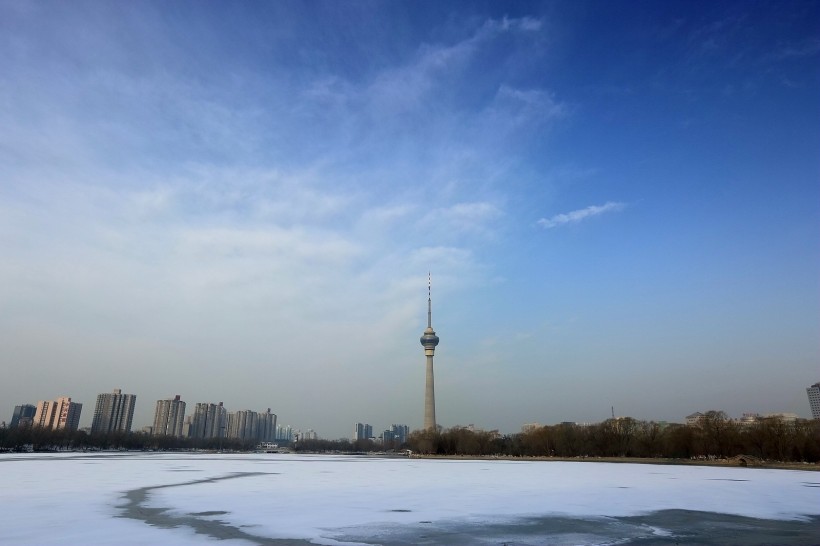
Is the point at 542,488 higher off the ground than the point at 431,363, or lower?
lower

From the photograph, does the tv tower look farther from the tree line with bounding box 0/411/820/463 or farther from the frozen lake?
the frozen lake

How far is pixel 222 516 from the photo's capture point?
15.3m

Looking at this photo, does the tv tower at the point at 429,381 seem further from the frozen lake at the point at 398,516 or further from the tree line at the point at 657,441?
the frozen lake at the point at 398,516

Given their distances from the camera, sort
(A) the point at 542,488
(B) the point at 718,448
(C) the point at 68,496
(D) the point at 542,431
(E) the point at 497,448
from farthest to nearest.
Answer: (E) the point at 497,448 → (D) the point at 542,431 → (B) the point at 718,448 → (A) the point at 542,488 → (C) the point at 68,496

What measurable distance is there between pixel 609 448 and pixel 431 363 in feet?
344

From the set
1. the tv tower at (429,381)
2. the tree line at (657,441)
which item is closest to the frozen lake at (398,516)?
the tree line at (657,441)

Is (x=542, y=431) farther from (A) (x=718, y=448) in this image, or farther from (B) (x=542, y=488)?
(B) (x=542, y=488)

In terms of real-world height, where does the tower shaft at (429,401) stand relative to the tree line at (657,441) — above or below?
above

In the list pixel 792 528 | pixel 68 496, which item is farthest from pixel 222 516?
A: pixel 792 528

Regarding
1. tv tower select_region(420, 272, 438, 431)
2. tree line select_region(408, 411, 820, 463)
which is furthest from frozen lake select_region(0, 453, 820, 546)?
tv tower select_region(420, 272, 438, 431)

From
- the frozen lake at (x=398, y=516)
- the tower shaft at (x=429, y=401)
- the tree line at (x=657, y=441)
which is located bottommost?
the frozen lake at (x=398, y=516)

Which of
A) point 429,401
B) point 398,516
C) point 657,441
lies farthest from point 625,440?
point 429,401

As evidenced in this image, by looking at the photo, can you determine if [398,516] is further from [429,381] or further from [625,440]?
[429,381]

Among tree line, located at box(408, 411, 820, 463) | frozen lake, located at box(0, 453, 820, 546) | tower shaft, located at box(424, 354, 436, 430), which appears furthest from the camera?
tower shaft, located at box(424, 354, 436, 430)
